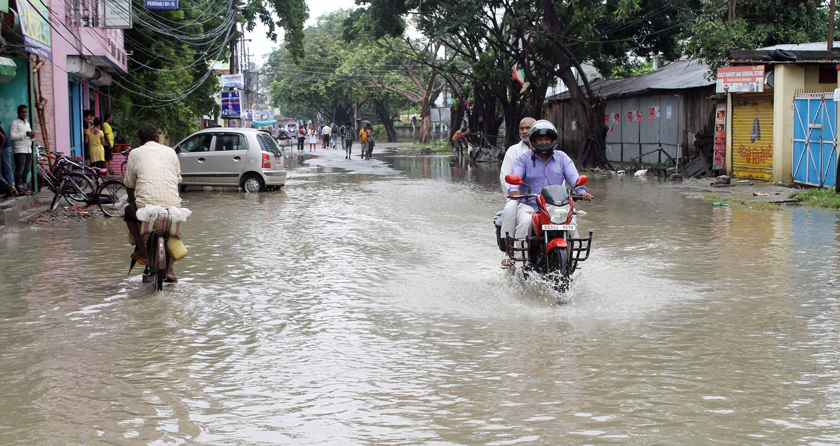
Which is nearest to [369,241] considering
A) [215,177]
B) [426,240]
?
[426,240]

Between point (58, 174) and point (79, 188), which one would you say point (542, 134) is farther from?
point (58, 174)

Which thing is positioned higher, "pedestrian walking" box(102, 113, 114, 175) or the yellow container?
"pedestrian walking" box(102, 113, 114, 175)

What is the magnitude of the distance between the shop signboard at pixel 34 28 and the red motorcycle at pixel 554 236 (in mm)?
10534

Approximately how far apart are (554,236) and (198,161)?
1422cm

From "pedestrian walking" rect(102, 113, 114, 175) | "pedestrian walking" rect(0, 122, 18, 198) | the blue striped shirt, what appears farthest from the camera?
"pedestrian walking" rect(102, 113, 114, 175)

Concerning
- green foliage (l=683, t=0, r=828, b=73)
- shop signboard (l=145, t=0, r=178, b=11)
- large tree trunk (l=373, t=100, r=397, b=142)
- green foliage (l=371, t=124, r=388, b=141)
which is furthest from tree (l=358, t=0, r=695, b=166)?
green foliage (l=371, t=124, r=388, b=141)

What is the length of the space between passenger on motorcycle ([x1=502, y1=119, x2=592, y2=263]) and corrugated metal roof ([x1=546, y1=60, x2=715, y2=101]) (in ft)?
55.1

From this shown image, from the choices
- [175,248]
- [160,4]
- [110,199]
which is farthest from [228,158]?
[175,248]

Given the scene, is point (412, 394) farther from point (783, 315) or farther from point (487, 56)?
point (487, 56)

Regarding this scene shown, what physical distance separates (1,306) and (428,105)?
53069mm

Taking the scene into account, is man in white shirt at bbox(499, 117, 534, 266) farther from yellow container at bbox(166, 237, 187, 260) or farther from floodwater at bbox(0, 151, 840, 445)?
yellow container at bbox(166, 237, 187, 260)

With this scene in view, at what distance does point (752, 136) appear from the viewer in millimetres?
20922

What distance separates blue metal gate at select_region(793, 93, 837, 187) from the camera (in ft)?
56.0

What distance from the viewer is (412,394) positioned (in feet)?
16.0
